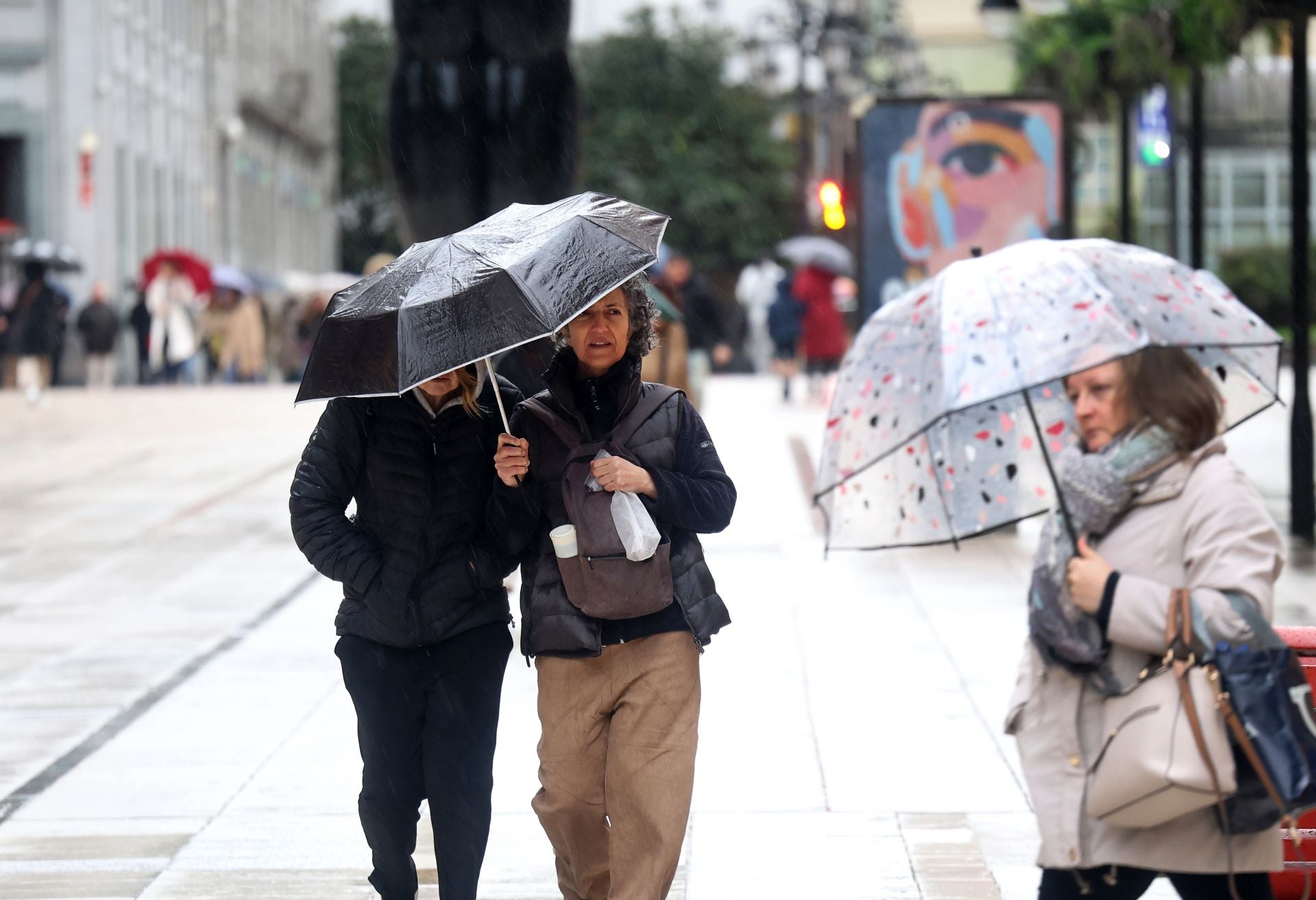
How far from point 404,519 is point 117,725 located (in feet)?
11.5

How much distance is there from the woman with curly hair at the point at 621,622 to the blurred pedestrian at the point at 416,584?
0.14 m

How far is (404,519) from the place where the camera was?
4.63 m

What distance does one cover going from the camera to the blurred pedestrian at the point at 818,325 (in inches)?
926

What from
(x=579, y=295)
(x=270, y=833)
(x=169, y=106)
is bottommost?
(x=270, y=833)

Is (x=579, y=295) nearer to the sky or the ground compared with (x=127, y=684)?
nearer to the sky

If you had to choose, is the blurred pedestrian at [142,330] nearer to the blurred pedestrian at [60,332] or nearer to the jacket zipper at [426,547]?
the blurred pedestrian at [60,332]

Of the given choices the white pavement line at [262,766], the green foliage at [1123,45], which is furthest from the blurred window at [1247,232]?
the white pavement line at [262,766]

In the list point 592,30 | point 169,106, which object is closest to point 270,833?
point 169,106

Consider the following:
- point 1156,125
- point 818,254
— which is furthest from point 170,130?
point 1156,125

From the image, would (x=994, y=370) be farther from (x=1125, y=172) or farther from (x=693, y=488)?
(x=1125, y=172)

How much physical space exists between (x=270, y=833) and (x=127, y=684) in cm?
255

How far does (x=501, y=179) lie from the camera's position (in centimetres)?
848

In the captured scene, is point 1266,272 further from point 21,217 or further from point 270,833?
point 270,833

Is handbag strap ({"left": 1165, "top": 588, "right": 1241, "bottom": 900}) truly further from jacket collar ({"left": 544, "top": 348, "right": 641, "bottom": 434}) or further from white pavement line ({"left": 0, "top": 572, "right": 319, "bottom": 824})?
white pavement line ({"left": 0, "top": 572, "right": 319, "bottom": 824})
